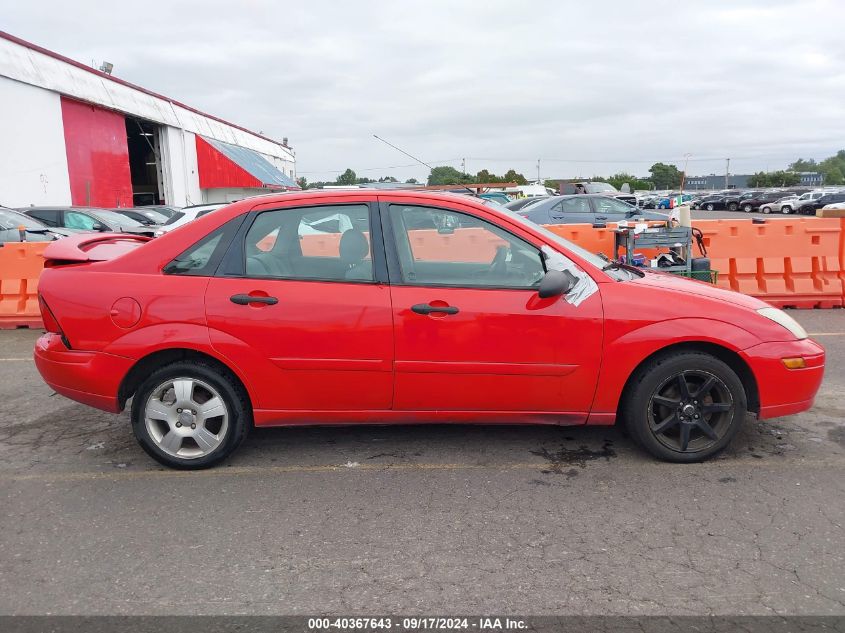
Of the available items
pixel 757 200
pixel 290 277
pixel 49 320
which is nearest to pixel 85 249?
pixel 49 320

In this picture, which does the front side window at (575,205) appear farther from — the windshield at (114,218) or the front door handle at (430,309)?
the front door handle at (430,309)

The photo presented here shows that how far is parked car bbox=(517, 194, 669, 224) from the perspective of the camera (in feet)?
52.6

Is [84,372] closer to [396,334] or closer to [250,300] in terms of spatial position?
[250,300]

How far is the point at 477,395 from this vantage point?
3.80 metres

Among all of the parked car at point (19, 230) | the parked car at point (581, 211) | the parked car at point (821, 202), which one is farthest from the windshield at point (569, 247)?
the parked car at point (821, 202)

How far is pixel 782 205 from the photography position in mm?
47938

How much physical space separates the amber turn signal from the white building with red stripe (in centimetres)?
2216

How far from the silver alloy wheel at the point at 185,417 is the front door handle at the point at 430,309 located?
4.17 ft

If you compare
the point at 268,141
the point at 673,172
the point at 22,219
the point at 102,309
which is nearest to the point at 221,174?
the point at 268,141

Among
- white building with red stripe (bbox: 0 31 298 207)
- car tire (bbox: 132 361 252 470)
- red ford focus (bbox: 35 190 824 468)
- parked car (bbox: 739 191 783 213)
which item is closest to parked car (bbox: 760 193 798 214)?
parked car (bbox: 739 191 783 213)

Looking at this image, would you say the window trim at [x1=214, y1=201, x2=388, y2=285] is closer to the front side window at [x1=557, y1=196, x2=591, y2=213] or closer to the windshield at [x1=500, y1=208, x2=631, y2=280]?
the windshield at [x1=500, y1=208, x2=631, y2=280]

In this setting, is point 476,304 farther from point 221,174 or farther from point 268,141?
point 268,141

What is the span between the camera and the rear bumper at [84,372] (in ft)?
12.5

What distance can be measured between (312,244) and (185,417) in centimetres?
127
